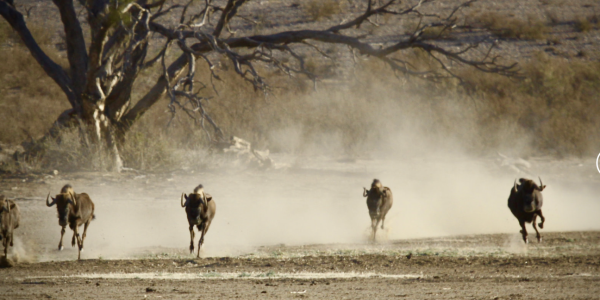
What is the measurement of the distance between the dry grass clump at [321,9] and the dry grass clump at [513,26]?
11988 millimetres

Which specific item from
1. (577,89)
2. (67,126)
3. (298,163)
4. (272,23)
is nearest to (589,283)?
(298,163)

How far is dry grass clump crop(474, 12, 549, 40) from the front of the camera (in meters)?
47.2

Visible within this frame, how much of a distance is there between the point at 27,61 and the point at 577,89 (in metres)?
33.0

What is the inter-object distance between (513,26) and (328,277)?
44510 mm

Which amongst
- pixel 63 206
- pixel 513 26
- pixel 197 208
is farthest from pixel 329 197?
pixel 513 26

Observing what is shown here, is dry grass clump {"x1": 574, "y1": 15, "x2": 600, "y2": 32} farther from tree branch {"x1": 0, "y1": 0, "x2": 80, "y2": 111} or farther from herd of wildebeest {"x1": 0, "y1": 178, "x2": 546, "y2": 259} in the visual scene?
herd of wildebeest {"x1": 0, "y1": 178, "x2": 546, "y2": 259}

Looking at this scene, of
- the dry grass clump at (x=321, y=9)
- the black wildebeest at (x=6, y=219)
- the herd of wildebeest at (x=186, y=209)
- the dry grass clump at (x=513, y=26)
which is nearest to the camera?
the black wildebeest at (x=6, y=219)

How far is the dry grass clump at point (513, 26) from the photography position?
47.2 m

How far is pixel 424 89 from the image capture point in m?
34.0

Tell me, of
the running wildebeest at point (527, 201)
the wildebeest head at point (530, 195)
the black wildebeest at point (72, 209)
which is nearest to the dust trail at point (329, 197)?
the black wildebeest at point (72, 209)

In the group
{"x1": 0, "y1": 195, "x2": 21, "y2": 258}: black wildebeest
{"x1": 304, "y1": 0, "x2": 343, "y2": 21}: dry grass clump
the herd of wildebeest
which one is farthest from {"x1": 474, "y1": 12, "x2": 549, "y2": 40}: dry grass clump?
{"x1": 0, "y1": 195, "x2": 21, "y2": 258}: black wildebeest

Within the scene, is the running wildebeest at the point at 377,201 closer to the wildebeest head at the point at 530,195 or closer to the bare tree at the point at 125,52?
the wildebeest head at the point at 530,195

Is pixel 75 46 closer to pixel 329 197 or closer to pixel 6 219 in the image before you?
pixel 329 197

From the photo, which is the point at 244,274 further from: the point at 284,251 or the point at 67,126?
the point at 67,126
